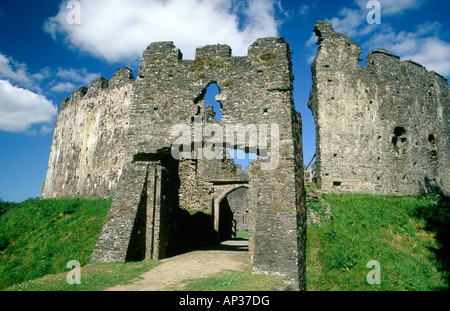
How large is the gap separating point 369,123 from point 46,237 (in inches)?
721

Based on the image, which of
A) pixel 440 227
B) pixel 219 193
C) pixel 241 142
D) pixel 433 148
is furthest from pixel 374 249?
pixel 433 148

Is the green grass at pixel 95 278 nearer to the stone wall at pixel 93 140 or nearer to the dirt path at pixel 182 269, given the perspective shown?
the dirt path at pixel 182 269

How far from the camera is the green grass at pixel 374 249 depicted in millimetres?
8883

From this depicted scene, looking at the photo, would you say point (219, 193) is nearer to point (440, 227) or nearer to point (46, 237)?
point (46, 237)

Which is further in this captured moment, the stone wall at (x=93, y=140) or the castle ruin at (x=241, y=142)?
the stone wall at (x=93, y=140)

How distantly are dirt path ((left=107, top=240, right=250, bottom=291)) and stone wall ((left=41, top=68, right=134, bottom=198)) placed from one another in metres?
9.41

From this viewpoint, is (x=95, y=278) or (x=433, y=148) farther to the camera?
(x=433, y=148)

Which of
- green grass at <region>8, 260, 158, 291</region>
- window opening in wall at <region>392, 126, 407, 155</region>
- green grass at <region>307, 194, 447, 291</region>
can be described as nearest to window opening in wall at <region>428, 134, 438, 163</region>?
window opening in wall at <region>392, 126, 407, 155</region>

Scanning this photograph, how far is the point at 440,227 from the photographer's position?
11281 millimetres

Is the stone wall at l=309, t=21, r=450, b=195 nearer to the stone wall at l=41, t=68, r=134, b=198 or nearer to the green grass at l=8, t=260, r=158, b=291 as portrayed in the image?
the green grass at l=8, t=260, r=158, b=291

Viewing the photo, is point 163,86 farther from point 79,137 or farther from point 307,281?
point 79,137

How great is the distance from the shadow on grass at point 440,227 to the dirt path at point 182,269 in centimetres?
656

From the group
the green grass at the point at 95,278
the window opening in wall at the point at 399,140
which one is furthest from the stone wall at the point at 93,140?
the window opening in wall at the point at 399,140
